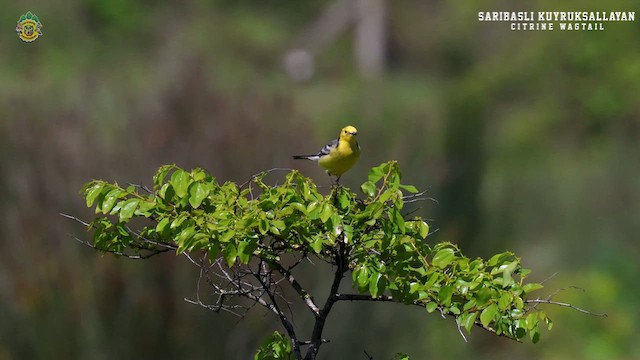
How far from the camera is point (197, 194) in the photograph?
2.21 metres

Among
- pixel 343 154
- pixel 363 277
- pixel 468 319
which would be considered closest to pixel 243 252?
pixel 363 277

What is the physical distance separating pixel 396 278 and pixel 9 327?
2.72m

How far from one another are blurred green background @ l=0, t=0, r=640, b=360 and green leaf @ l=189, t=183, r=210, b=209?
2.15 meters

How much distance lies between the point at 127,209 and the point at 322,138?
4.08 meters

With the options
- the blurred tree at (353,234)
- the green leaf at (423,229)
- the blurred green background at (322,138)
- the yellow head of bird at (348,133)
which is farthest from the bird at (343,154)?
the blurred green background at (322,138)

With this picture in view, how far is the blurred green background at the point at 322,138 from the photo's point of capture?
4.41 metres

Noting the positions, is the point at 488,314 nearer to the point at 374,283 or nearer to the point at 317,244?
the point at 374,283

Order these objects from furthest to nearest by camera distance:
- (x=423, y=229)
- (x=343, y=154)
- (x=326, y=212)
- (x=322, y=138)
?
(x=322, y=138) < (x=343, y=154) < (x=423, y=229) < (x=326, y=212)

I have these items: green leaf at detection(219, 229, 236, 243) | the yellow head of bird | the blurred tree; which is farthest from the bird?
green leaf at detection(219, 229, 236, 243)

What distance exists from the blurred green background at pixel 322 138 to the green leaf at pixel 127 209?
2.07 metres

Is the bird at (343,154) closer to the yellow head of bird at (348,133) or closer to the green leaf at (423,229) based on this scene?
the yellow head of bird at (348,133)

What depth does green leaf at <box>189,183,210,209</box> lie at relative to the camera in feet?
7.20

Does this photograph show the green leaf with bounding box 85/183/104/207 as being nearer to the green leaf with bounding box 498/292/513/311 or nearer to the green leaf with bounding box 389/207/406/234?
the green leaf with bounding box 389/207/406/234

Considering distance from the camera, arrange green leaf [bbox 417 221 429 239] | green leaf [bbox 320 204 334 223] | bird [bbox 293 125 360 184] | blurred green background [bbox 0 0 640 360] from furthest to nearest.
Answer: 1. blurred green background [bbox 0 0 640 360]
2. bird [bbox 293 125 360 184]
3. green leaf [bbox 417 221 429 239]
4. green leaf [bbox 320 204 334 223]
